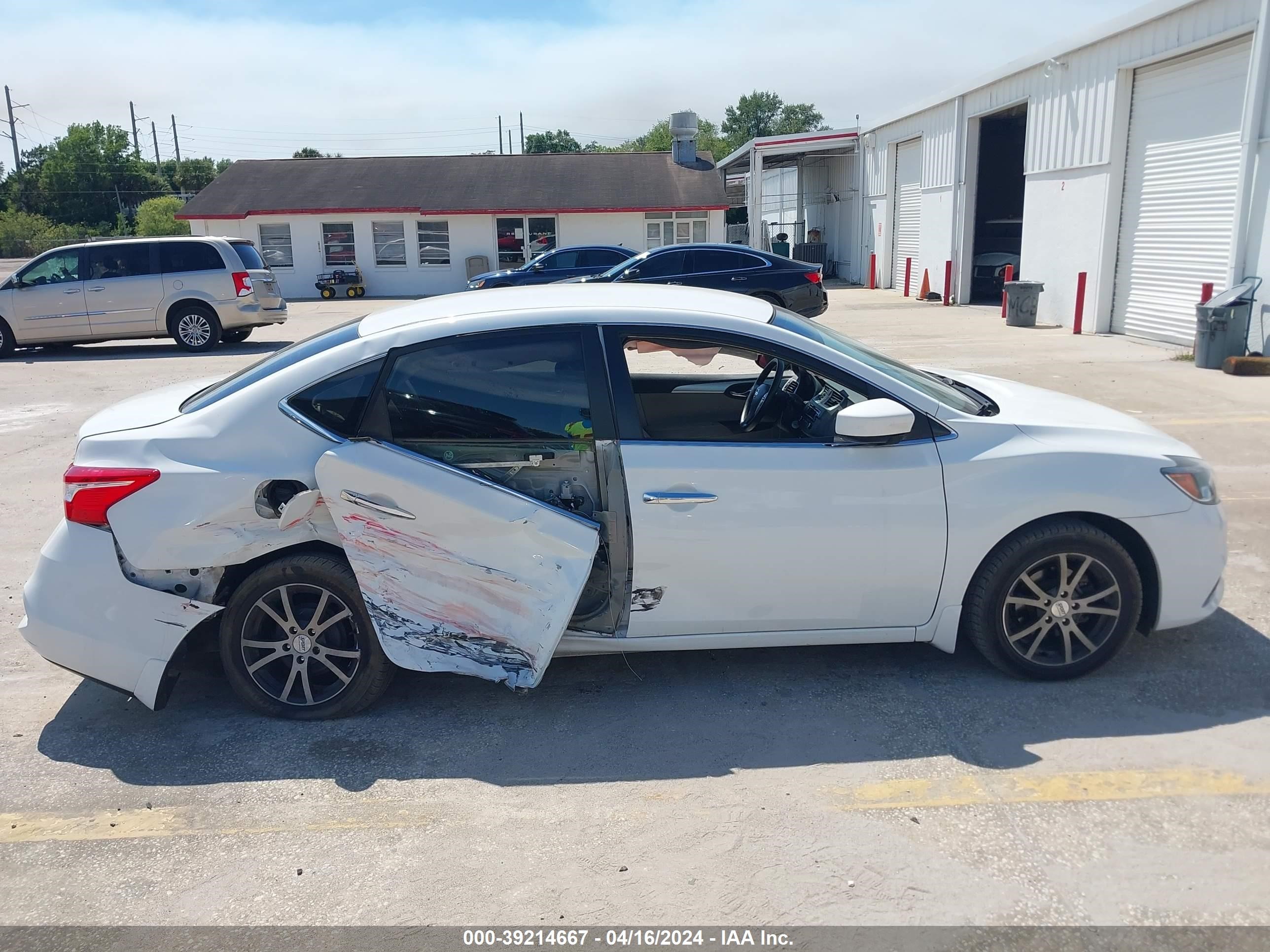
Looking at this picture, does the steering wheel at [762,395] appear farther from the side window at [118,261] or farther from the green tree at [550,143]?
the green tree at [550,143]

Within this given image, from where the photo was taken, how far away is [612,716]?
13.2ft

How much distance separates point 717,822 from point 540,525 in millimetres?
1253

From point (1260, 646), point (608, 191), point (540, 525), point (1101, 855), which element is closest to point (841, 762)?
point (1101, 855)

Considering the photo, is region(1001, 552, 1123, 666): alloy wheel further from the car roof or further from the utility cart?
the utility cart

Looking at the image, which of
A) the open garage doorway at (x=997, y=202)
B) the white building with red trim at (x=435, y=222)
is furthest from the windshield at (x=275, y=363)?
the white building with red trim at (x=435, y=222)

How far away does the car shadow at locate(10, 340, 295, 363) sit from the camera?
1661 centimetres

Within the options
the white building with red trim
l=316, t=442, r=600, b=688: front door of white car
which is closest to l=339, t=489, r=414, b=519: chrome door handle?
l=316, t=442, r=600, b=688: front door of white car

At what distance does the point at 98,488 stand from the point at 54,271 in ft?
51.2

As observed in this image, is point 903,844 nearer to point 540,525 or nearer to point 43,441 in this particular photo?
point 540,525

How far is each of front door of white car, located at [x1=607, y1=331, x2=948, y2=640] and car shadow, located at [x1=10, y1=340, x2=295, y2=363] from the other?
13.5 meters

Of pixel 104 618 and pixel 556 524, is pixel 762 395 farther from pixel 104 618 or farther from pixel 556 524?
pixel 104 618

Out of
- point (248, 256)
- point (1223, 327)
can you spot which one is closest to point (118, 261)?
point (248, 256)

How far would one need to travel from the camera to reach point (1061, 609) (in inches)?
161

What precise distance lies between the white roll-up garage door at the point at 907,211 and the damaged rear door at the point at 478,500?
80.0 ft
